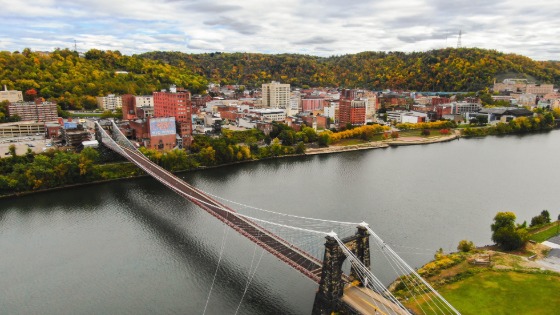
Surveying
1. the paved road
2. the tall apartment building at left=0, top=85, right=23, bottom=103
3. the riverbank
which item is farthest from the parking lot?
the riverbank

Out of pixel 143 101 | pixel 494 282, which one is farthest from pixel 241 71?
pixel 494 282

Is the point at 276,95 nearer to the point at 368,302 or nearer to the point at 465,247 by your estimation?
the point at 465,247

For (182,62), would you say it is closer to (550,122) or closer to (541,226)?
(550,122)

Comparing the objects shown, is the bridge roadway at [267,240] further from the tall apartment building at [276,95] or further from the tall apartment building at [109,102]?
the tall apartment building at [276,95]

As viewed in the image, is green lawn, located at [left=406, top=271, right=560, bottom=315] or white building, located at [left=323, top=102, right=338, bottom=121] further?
white building, located at [left=323, top=102, right=338, bottom=121]

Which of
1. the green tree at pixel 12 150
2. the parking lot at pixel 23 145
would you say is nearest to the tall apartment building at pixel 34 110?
the parking lot at pixel 23 145

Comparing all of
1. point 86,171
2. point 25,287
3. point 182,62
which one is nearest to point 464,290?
point 25,287

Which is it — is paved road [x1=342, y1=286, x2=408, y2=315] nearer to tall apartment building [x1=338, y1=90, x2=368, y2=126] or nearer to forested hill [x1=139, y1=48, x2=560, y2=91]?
tall apartment building [x1=338, y1=90, x2=368, y2=126]
